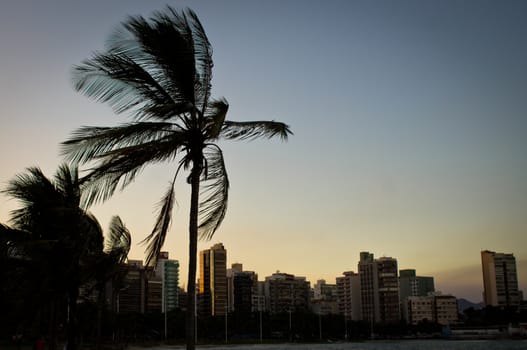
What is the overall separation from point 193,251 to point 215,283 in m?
169

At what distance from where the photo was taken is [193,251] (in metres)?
9.38

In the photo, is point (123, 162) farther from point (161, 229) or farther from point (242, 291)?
point (242, 291)

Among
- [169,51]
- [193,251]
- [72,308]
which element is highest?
[169,51]

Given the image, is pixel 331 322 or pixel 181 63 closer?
pixel 181 63

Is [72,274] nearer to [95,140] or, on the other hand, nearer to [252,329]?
[95,140]

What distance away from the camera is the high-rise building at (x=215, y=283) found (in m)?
175

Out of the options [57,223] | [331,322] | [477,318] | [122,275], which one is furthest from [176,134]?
[477,318]

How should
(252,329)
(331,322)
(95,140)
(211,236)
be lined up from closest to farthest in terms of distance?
1. (95,140)
2. (211,236)
3. (252,329)
4. (331,322)

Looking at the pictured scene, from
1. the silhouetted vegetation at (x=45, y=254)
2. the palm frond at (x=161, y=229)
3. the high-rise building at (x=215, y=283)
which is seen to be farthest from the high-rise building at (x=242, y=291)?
the palm frond at (x=161, y=229)

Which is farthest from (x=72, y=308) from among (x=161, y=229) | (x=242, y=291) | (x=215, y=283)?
(x=242, y=291)

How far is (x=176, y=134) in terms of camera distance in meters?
9.54

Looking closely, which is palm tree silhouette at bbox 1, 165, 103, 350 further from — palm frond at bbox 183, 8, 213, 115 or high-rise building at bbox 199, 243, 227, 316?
high-rise building at bbox 199, 243, 227, 316

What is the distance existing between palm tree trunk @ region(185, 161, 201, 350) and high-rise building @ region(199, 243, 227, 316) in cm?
16595

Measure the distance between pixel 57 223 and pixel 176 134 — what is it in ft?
27.7
